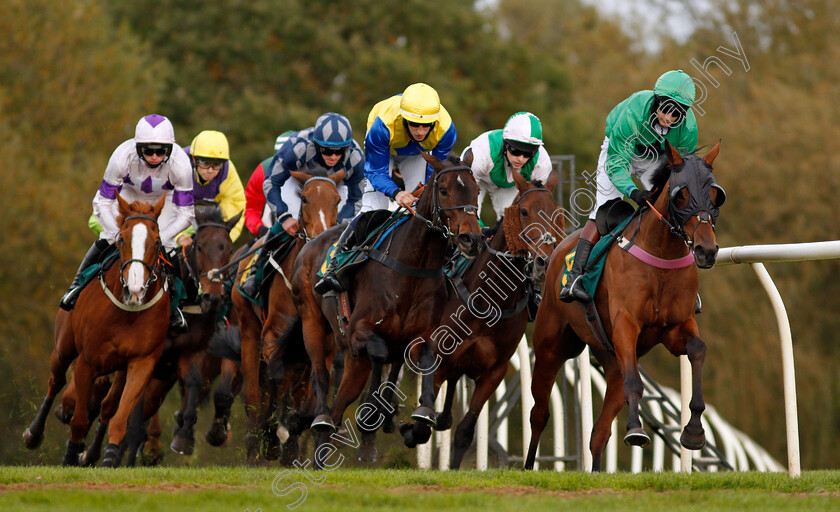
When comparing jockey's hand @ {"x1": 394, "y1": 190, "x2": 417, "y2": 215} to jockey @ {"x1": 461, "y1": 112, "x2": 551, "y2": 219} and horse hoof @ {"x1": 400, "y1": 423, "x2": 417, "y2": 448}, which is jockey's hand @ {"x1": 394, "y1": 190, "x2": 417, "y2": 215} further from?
horse hoof @ {"x1": 400, "y1": 423, "x2": 417, "y2": 448}

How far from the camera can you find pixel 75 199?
66.9ft

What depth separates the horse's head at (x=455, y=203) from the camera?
24.1ft

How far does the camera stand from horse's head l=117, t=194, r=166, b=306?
8406 millimetres

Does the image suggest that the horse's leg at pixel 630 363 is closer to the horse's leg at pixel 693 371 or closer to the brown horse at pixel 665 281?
the brown horse at pixel 665 281

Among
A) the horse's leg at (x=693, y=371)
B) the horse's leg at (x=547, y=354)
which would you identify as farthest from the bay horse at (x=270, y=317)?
the horse's leg at (x=693, y=371)

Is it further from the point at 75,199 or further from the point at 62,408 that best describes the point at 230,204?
the point at 75,199

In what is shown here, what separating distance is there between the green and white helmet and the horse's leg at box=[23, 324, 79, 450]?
12.2ft

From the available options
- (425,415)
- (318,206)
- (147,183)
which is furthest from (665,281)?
(147,183)

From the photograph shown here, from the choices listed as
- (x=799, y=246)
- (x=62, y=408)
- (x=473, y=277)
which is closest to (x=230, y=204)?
(x=62, y=408)

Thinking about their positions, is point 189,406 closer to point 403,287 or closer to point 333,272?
point 333,272

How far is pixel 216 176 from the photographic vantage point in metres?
11.4

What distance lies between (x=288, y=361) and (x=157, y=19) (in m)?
18.4

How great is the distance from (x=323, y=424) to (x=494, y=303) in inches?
57.7

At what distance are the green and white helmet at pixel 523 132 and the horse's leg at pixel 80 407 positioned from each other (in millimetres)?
3493
